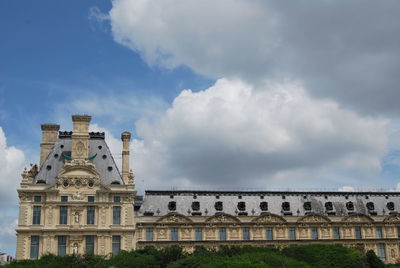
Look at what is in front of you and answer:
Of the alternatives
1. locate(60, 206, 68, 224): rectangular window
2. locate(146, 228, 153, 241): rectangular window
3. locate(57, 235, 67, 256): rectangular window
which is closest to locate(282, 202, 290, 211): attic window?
locate(146, 228, 153, 241): rectangular window

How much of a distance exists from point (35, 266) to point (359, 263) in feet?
132

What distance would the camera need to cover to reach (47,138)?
96.1 meters

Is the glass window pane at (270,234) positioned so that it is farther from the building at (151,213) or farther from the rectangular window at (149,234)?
the rectangular window at (149,234)

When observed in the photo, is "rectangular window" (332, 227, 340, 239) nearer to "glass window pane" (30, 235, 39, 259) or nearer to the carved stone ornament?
the carved stone ornament

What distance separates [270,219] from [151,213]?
19077 mm

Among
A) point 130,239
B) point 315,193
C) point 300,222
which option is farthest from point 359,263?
point 130,239

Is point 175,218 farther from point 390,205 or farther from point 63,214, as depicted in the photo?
point 390,205

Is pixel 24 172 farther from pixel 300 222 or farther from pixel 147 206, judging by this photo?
pixel 300 222

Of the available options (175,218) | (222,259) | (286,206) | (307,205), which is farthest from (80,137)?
(307,205)

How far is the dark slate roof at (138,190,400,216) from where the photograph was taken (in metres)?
93.4

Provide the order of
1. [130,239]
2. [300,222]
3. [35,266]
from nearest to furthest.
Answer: [35,266]
[130,239]
[300,222]

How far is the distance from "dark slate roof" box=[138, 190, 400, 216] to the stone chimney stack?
1262 centimetres

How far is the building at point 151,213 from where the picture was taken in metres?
85.9

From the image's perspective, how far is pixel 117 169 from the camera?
302 ft
